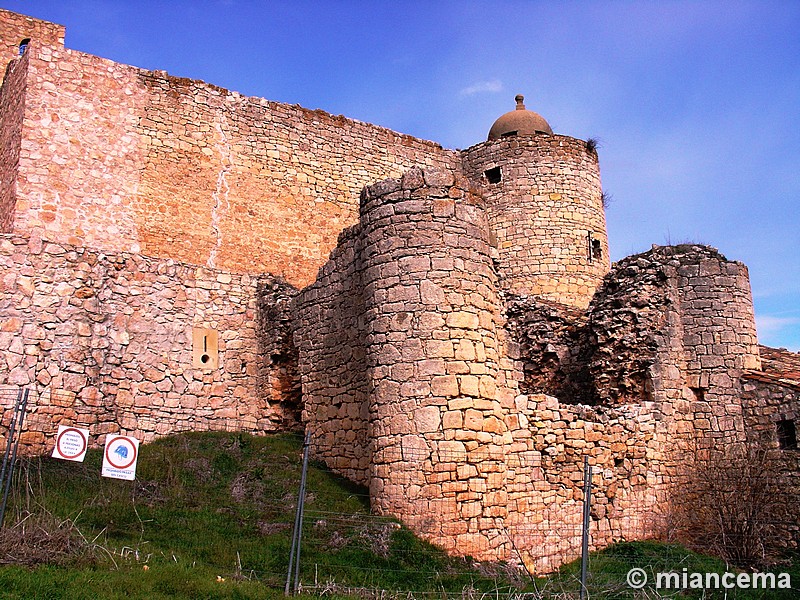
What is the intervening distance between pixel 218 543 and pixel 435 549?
250 centimetres

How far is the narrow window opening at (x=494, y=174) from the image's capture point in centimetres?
2198

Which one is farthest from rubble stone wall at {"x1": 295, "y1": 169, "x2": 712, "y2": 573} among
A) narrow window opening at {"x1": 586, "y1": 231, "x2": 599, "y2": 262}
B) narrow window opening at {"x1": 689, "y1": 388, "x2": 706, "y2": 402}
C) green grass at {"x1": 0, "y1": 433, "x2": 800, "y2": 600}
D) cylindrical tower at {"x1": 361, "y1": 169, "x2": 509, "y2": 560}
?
narrow window opening at {"x1": 586, "y1": 231, "x2": 599, "y2": 262}

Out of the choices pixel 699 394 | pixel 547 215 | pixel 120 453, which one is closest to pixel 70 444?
pixel 120 453

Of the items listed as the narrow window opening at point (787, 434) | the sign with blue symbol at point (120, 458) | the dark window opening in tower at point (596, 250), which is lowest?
the sign with blue symbol at point (120, 458)

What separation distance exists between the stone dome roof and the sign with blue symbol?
1681cm

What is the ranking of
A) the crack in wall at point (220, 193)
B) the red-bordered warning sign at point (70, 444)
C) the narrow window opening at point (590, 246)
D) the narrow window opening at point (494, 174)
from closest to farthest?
the red-bordered warning sign at point (70, 444), the crack in wall at point (220, 193), the narrow window opening at point (590, 246), the narrow window opening at point (494, 174)

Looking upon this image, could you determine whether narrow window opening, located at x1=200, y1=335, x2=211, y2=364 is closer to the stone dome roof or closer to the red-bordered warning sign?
the red-bordered warning sign

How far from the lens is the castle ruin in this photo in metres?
10.2

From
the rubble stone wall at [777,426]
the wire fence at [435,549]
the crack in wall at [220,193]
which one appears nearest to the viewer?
the wire fence at [435,549]

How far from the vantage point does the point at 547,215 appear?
69.3 ft

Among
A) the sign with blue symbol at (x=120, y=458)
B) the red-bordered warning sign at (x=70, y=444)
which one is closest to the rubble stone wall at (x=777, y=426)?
the sign with blue symbol at (x=120, y=458)

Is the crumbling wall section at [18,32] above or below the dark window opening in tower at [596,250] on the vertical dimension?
above

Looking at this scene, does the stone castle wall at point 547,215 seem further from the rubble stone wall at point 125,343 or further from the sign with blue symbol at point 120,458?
the sign with blue symbol at point 120,458

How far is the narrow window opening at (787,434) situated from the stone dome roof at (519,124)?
12898 mm
